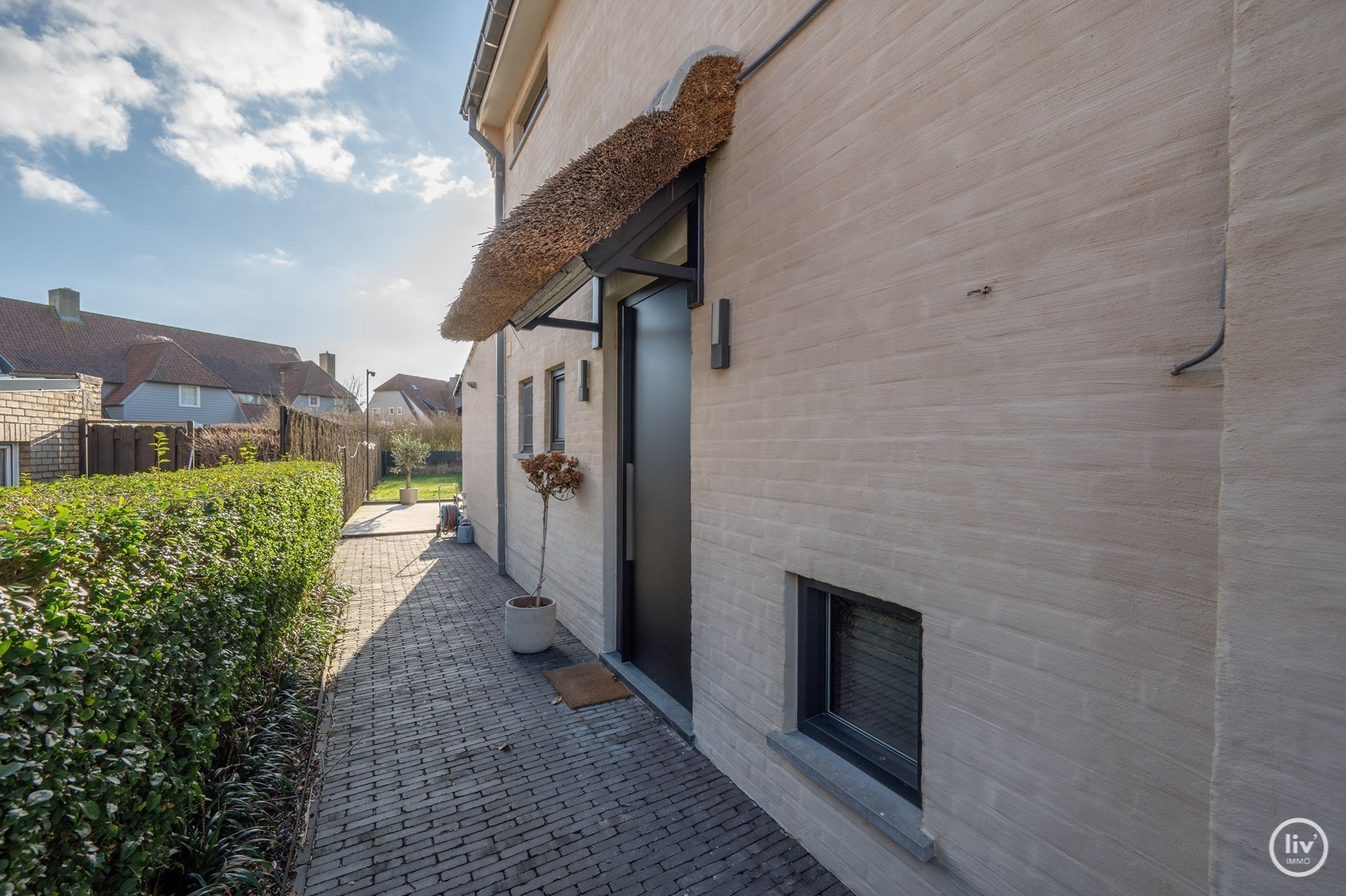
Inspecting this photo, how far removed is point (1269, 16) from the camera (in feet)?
3.79

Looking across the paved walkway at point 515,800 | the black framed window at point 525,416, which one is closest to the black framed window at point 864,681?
the paved walkway at point 515,800

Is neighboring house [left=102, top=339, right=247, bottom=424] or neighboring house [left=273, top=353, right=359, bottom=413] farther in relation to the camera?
neighboring house [left=273, top=353, right=359, bottom=413]

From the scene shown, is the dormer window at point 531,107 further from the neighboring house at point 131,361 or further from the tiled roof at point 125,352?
the tiled roof at point 125,352

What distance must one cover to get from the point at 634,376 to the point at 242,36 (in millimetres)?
5858

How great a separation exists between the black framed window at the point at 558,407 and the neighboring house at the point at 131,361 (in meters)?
23.3

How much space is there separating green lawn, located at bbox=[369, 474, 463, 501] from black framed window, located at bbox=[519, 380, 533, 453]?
36.1 ft

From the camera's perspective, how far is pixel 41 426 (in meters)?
7.08

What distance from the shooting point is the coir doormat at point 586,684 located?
461cm

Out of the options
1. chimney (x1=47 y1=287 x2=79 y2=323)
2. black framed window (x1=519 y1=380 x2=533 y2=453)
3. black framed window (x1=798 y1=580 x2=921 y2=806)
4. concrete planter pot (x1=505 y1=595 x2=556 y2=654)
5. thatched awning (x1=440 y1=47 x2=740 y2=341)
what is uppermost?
chimney (x1=47 y1=287 x2=79 y2=323)

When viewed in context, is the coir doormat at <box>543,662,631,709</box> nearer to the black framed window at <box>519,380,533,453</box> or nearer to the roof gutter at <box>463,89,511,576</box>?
the black framed window at <box>519,380,533,453</box>

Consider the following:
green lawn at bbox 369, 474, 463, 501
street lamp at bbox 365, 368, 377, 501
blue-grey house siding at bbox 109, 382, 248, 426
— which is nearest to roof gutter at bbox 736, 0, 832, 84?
green lawn at bbox 369, 474, 463, 501

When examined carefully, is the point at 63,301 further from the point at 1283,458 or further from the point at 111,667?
the point at 1283,458

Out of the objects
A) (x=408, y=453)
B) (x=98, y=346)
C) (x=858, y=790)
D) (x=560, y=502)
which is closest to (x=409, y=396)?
(x=98, y=346)

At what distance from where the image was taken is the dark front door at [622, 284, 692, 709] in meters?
4.18
